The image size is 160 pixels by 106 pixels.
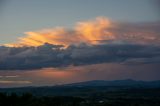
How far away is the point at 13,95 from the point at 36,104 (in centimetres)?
962

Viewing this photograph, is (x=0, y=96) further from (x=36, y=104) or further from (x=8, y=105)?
(x=36, y=104)

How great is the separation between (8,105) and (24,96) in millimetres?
9344

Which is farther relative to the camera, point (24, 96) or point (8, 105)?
point (24, 96)

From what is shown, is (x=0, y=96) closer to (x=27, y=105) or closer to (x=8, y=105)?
(x=8, y=105)

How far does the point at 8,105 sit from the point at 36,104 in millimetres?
8048

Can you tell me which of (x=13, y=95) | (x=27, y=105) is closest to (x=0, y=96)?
(x=13, y=95)

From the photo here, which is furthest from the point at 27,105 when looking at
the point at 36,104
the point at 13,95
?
the point at 13,95

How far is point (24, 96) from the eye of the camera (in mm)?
108000

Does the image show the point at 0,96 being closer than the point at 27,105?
No

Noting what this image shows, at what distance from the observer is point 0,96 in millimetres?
102938

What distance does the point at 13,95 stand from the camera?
104062mm

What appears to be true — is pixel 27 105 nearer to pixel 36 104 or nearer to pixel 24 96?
pixel 36 104

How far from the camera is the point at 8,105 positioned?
326 feet

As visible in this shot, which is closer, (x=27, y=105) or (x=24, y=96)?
(x=27, y=105)
